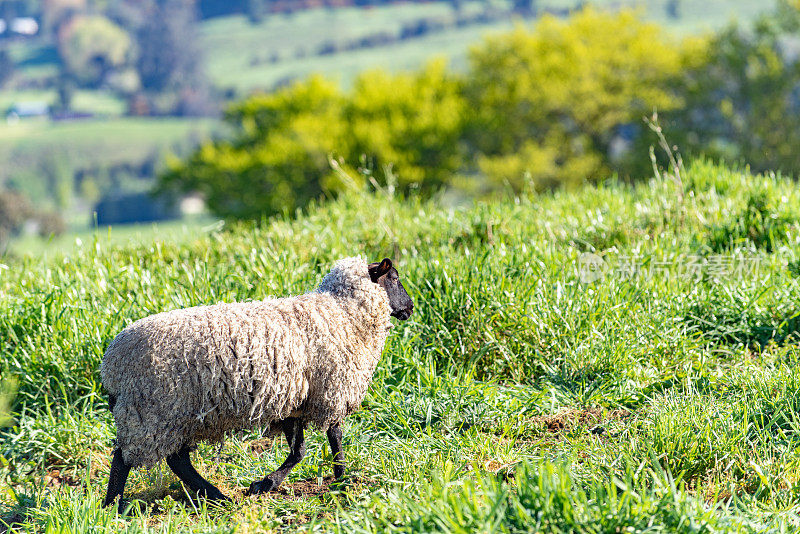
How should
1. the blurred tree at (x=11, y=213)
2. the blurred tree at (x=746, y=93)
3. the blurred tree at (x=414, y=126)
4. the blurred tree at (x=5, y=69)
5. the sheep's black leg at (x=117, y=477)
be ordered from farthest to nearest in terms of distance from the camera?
the blurred tree at (x=5, y=69)
the blurred tree at (x=11, y=213)
the blurred tree at (x=414, y=126)
the blurred tree at (x=746, y=93)
the sheep's black leg at (x=117, y=477)

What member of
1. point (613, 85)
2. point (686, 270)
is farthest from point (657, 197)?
point (613, 85)

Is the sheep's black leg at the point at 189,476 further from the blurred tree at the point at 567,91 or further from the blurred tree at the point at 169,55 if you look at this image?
the blurred tree at the point at 169,55

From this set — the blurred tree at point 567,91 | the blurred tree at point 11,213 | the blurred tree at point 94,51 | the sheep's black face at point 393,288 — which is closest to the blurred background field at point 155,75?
the blurred tree at point 94,51

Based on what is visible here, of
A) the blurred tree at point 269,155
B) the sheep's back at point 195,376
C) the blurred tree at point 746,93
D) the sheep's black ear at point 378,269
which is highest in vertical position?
the sheep's black ear at point 378,269

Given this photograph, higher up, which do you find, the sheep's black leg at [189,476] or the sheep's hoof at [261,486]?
the sheep's black leg at [189,476]

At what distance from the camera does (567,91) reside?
31484 millimetres

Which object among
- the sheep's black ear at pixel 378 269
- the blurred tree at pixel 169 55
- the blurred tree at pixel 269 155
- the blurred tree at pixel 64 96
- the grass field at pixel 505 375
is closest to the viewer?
the grass field at pixel 505 375

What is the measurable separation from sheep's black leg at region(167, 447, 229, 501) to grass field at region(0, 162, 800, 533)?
8 centimetres

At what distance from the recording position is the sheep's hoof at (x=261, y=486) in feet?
12.1

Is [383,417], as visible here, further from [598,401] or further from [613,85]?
[613,85]

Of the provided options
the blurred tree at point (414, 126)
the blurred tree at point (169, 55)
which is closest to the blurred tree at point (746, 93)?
the blurred tree at point (414, 126)

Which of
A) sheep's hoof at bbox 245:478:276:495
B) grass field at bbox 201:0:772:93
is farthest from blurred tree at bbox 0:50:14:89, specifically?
sheep's hoof at bbox 245:478:276:495

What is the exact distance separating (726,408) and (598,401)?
Result: 0.78 meters

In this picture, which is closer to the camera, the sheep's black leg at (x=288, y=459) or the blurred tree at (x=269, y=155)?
the sheep's black leg at (x=288, y=459)
